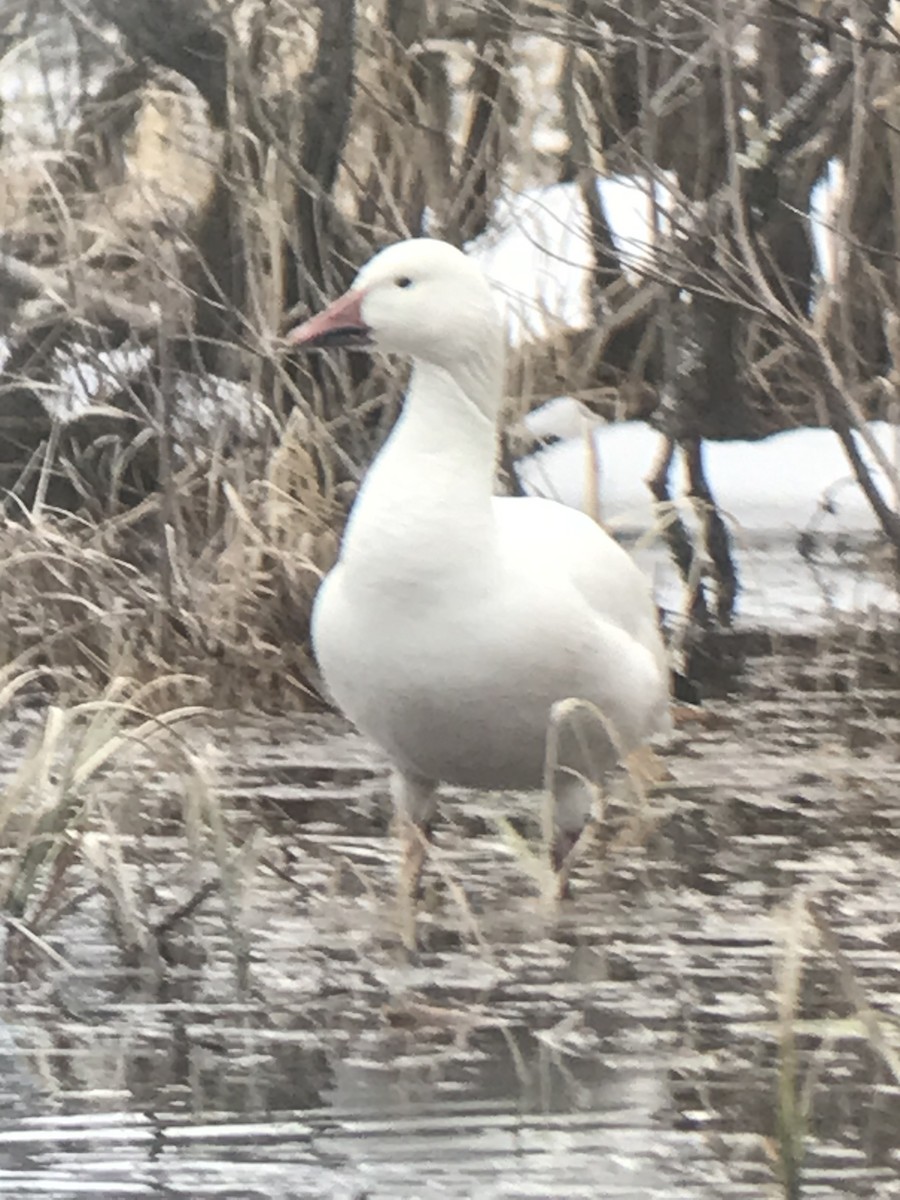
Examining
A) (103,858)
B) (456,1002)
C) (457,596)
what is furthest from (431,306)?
(456,1002)

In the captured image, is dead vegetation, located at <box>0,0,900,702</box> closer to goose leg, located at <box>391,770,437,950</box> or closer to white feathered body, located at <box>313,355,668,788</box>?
white feathered body, located at <box>313,355,668,788</box>

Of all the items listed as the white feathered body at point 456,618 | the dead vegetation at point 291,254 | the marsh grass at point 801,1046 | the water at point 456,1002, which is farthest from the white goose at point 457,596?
the dead vegetation at point 291,254

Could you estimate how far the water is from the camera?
2.00 meters

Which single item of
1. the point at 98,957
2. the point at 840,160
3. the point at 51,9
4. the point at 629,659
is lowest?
the point at 98,957

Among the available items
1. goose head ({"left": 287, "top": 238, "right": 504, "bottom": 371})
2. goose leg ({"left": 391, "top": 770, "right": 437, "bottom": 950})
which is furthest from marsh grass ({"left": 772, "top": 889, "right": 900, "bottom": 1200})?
goose head ({"left": 287, "top": 238, "right": 504, "bottom": 371})

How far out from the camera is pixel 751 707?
4.43 meters

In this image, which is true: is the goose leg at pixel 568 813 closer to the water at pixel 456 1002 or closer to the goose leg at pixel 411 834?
the water at pixel 456 1002

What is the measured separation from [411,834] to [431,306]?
0.71 metres

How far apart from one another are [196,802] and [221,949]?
243 mm

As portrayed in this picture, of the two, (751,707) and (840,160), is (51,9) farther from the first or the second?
(751,707)

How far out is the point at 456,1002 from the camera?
8.23 ft

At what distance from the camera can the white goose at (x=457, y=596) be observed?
283 cm

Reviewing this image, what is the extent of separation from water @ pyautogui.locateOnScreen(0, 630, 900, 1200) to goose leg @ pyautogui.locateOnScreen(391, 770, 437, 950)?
36mm

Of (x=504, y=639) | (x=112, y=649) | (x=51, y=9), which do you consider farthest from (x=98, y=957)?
(x=51, y=9)
